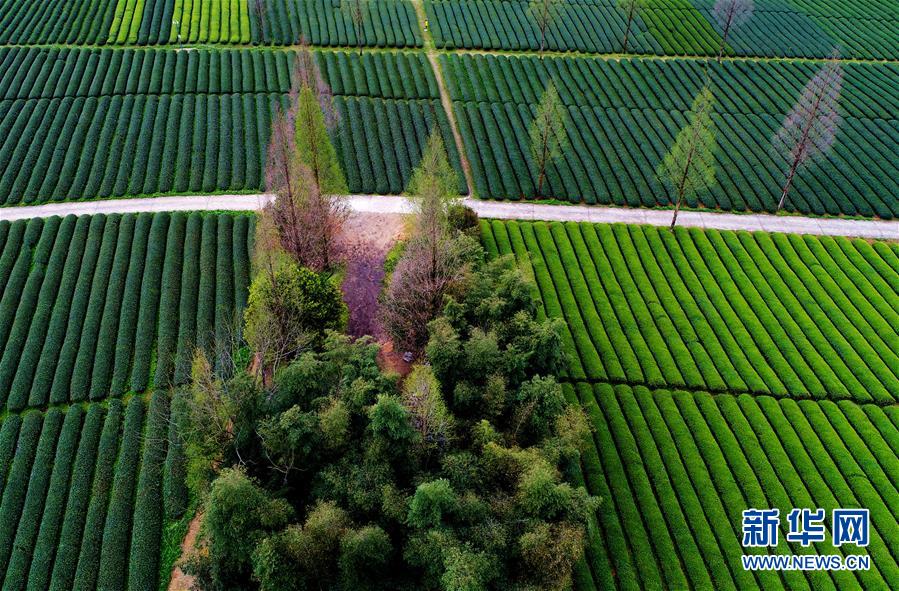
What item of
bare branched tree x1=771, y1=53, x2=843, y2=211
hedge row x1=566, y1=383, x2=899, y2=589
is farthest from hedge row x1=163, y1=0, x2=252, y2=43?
hedge row x1=566, y1=383, x2=899, y2=589

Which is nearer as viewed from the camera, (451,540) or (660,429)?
(451,540)

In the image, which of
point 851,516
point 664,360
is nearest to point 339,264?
point 664,360

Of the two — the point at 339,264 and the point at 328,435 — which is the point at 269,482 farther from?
the point at 339,264

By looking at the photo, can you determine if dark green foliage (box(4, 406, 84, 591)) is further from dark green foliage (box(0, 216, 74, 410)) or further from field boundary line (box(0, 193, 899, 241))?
field boundary line (box(0, 193, 899, 241))

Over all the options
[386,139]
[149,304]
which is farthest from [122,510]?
[386,139]

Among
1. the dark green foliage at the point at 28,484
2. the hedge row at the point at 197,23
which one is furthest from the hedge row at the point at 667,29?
the dark green foliage at the point at 28,484
